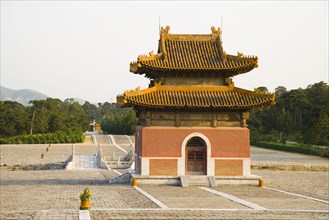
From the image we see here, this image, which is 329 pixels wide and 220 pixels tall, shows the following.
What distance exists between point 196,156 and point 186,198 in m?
5.82

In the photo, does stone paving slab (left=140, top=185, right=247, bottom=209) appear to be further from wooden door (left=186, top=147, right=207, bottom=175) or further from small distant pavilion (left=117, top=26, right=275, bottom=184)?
wooden door (left=186, top=147, right=207, bottom=175)

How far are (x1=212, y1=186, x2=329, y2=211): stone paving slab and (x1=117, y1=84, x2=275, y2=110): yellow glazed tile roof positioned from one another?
3697 mm

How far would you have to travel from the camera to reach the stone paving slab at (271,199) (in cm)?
1505

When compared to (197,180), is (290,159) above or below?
above

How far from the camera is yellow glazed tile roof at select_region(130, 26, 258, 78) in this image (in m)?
22.0

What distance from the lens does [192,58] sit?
74.6 feet

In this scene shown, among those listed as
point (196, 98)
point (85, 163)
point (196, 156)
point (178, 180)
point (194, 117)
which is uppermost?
point (196, 98)

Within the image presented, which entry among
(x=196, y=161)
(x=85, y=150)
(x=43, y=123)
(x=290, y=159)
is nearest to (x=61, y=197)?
(x=196, y=161)

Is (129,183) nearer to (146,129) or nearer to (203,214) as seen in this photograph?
(146,129)

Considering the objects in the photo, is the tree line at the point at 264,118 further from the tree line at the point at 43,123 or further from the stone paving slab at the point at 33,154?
the stone paving slab at the point at 33,154

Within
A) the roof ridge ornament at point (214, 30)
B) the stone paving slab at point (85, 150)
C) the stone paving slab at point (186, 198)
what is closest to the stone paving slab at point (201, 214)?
the stone paving slab at point (186, 198)

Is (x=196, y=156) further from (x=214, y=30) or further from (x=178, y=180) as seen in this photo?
(x=214, y=30)

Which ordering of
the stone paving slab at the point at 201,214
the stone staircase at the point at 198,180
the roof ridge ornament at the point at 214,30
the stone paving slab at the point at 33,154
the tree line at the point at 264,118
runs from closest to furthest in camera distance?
1. the stone paving slab at the point at 201,214
2. the stone staircase at the point at 198,180
3. the roof ridge ornament at the point at 214,30
4. the stone paving slab at the point at 33,154
5. the tree line at the point at 264,118

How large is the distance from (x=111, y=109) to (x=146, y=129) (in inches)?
5159
